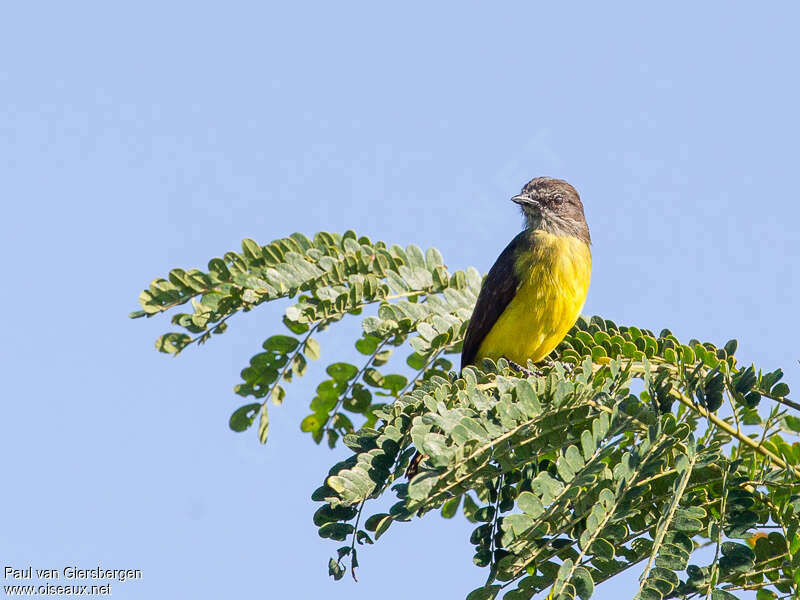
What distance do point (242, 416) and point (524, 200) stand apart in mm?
2985

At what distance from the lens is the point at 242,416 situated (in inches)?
207

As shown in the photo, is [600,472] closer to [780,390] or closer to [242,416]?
[780,390]

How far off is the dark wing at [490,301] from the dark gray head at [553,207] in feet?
2.05

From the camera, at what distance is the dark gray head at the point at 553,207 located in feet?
23.0

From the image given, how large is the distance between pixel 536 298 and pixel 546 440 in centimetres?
237

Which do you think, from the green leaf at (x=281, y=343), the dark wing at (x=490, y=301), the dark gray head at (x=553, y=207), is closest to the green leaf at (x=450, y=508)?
the dark wing at (x=490, y=301)

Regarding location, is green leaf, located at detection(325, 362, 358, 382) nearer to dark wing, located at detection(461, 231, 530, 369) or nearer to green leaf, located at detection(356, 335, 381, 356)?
green leaf, located at detection(356, 335, 381, 356)

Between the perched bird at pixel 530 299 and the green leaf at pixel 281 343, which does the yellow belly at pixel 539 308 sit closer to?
the perched bird at pixel 530 299

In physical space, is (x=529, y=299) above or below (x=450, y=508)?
above

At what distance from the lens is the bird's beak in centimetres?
720

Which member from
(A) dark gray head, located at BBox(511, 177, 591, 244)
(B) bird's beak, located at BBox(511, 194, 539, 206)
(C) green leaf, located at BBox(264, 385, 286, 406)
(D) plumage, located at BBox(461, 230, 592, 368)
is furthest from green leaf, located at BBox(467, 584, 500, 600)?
(B) bird's beak, located at BBox(511, 194, 539, 206)

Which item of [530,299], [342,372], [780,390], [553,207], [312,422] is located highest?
[553,207]

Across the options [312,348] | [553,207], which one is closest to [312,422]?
[312,348]

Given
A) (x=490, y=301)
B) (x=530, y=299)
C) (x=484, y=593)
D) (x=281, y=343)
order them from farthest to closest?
1. (x=530, y=299)
2. (x=490, y=301)
3. (x=281, y=343)
4. (x=484, y=593)
